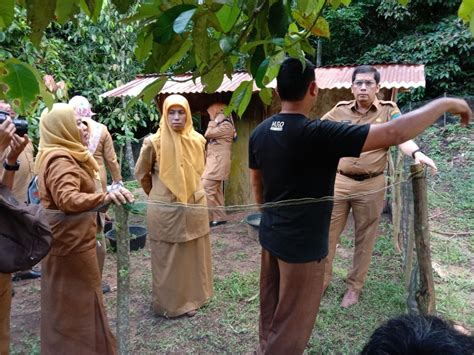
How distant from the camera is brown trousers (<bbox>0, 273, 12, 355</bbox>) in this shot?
2.18 metres

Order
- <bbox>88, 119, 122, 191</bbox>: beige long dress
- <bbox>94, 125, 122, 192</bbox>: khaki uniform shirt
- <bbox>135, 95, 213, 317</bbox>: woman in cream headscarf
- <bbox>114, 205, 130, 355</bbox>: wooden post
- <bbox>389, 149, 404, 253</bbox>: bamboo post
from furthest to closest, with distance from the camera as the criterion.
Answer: <bbox>94, 125, 122, 192</bbox>: khaki uniform shirt → <bbox>88, 119, 122, 191</bbox>: beige long dress → <bbox>389, 149, 404, 253</bbox>: bamboo post → <bbox>135, 95, 213, 317</bbox>: woman in cream headscarf → <bbox>114, 205, 130, 355</bbox>: wooden post

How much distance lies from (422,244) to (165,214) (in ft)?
5.94

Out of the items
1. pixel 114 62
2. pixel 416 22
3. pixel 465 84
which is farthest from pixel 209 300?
pixel 416 22

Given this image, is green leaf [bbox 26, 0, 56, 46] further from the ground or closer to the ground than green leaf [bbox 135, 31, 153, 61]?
further from the ground

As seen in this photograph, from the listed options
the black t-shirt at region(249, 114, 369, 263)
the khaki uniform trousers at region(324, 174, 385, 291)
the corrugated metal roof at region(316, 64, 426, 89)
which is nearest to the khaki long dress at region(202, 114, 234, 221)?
the corrugated metal roof at region(316, 64, 426, 89)

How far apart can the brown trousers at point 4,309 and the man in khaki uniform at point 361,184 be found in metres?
2.04

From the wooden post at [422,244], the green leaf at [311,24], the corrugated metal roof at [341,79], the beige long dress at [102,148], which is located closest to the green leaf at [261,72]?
the green leaf at [311,24]

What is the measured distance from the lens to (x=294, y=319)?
227 cm

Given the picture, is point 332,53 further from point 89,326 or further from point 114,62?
point 89,326

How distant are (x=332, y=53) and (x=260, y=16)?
13.5 metres

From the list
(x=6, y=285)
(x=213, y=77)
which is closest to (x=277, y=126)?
(x=213, y=77)

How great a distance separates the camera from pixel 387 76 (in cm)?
532

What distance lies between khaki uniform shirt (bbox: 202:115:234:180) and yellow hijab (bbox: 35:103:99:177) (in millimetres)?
3471

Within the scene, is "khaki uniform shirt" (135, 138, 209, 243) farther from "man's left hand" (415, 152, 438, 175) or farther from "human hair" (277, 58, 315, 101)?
"man's left hand" (415, 152, 438, 175)
